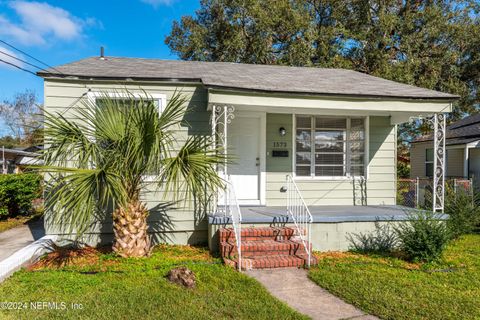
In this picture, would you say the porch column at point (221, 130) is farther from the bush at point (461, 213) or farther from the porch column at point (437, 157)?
the bush at point (461, 213)

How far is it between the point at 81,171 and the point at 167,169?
4.05 feet

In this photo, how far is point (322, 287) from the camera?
4.33 m

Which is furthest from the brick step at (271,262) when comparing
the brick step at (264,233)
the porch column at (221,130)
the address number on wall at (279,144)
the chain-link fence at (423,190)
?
the chain-link fence at (423,190)

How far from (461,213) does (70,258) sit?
8349mm

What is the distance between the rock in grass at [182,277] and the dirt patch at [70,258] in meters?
1.30

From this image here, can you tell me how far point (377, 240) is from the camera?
20.5ft

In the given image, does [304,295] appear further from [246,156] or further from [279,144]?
[279,144]

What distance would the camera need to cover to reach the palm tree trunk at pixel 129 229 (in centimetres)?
507

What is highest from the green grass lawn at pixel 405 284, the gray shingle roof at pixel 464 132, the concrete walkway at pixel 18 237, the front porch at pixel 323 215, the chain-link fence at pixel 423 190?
the gray shingle roof at pixel 464 132

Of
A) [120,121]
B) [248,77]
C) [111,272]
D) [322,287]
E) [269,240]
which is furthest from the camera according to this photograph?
[248,77]

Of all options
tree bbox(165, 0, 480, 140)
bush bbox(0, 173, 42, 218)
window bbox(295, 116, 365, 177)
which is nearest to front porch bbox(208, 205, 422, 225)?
window bbox(295, 116, 365, 177)

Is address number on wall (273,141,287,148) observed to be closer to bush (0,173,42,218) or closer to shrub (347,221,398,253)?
shrub (347,221,398,253)

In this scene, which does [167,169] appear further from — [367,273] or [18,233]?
[18,233]

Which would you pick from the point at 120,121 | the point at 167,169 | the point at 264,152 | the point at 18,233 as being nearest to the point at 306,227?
the point at 264,152
